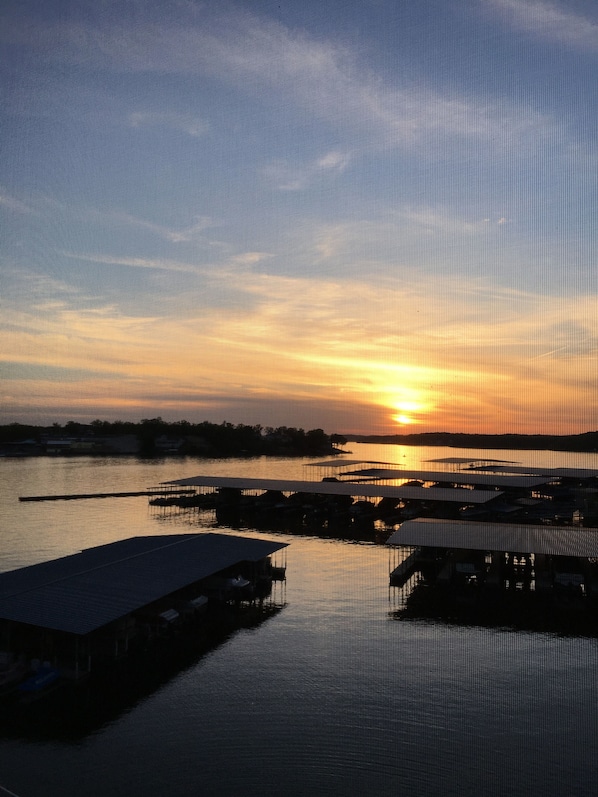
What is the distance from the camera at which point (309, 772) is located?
1255 centimetres

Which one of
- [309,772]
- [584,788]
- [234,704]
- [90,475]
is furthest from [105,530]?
[90,475]

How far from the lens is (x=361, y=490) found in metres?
47.1

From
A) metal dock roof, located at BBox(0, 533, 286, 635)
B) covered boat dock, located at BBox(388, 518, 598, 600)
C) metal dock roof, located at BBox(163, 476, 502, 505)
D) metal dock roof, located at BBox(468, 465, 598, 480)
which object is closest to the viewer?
metal dock roof, located at BBox(0, 533, 286, 635)

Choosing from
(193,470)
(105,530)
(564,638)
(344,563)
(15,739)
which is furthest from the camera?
(193,470)

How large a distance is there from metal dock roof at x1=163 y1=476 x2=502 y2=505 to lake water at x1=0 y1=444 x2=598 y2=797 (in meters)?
20.4

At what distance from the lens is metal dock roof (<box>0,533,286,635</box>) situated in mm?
16922

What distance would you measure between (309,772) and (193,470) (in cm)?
7361

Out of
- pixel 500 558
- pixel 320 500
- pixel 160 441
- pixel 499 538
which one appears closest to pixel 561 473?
pixel 320 500

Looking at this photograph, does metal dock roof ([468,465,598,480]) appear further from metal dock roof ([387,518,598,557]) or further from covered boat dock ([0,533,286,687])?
covered boat dock ([0,533,286,687])

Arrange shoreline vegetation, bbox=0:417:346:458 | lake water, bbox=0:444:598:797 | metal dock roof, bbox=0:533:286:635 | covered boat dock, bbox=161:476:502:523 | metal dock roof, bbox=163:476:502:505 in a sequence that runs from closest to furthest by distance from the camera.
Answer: lake water, bbox=0:444:598:797 < metal dock roof, bbox=0:533:286:635 < metal dock roof, bbox=163:476:502:505 < covered boat dock, bbox=161:476:502:523 < shoreline vegetation, bbox=0:417:346:458

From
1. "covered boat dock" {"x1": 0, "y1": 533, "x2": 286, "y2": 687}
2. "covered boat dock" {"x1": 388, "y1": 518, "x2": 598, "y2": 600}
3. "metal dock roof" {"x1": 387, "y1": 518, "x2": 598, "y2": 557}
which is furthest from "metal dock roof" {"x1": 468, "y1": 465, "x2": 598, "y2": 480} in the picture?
"covered boat dock" {"x1": 0, "y1": 533, "x2": 286, "y2": 687}

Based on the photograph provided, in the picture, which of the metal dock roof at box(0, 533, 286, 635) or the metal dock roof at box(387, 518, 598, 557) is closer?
the metal dock roof at box(0, 533, 286, 635)

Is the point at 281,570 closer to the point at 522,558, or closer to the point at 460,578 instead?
the point at 460,578

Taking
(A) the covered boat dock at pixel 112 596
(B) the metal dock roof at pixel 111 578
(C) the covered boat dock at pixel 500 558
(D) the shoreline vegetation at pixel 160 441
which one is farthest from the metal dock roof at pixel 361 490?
(D) the shoreline vegetation at pixel 160 441
